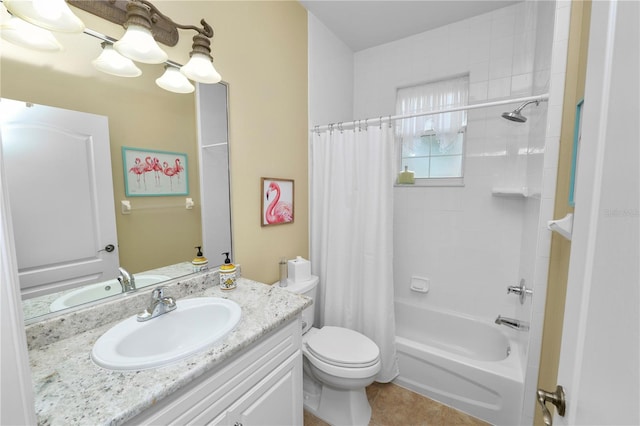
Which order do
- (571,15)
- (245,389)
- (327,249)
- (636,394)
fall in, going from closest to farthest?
(636,394) → (245,389) → (571,15) → (327,249)

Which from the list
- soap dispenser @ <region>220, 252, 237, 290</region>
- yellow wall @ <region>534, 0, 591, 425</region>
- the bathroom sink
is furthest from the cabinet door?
yellow wall @ <region>534, 0, 591, 425</region>

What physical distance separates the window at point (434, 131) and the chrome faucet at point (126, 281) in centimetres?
222

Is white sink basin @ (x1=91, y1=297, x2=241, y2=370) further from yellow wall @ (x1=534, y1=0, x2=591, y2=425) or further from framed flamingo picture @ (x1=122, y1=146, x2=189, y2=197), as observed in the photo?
yellow wall @ (x1=534, y1=0, x2=591, y2=425)

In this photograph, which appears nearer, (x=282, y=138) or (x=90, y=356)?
(x=90, y=356)

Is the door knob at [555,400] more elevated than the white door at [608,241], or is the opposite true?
the white door at [608,241]

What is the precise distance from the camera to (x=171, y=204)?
4.25ft

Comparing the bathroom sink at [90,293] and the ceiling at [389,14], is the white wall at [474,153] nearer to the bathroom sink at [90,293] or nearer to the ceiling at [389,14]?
the ceiling at [389,14]

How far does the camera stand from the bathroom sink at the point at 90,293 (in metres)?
0.97

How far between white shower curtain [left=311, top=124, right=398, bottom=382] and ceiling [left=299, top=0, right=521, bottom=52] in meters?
0.91

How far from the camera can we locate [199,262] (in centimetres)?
139

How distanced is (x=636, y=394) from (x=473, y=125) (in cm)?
217

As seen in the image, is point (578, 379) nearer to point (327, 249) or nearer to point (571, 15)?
point (571, 15)

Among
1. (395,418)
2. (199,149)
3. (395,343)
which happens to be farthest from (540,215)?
(199,149)

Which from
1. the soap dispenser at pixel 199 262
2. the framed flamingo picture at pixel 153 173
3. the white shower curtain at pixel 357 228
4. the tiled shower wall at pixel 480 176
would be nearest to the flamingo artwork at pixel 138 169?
the framed flamingo picture at pixel 153 173
